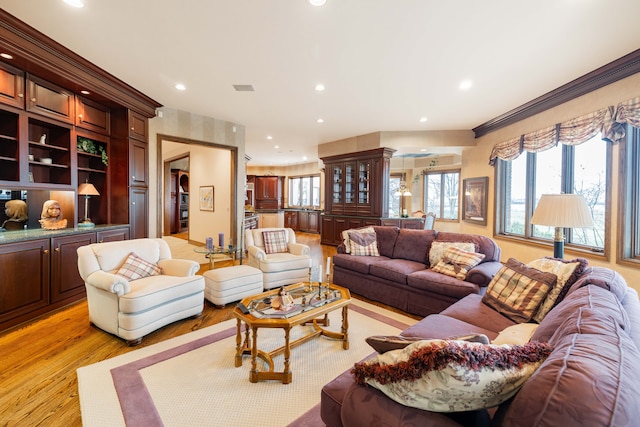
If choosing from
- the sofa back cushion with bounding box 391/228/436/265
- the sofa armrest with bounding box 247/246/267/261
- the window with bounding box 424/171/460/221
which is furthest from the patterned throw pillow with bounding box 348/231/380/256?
the window with bounding box 424/171/460/221

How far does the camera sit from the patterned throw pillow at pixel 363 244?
408 cm

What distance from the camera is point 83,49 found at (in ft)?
9.68

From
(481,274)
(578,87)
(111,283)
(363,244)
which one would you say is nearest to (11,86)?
(111,283)

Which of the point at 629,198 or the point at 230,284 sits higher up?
the point at 629,198

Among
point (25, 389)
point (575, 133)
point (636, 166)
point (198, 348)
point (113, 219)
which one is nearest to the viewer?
point (25, 389)

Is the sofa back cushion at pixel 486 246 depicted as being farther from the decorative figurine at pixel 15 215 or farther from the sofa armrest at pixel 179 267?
the decorative figurine at pixel 15 215

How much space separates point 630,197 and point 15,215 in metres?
7.08

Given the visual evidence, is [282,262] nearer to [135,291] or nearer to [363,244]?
[363,244]

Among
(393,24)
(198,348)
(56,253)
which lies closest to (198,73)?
(393,24)

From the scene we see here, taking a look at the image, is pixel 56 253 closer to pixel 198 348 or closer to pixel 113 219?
pixel 113 219

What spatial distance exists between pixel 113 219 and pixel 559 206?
5630 mm

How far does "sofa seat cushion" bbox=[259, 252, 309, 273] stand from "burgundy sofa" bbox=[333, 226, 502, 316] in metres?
0.51

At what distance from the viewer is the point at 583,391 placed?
26.6 inches

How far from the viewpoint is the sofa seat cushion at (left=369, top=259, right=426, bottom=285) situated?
3.32 meters
